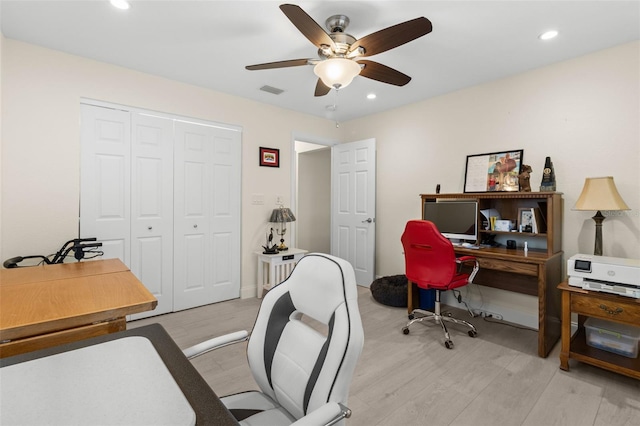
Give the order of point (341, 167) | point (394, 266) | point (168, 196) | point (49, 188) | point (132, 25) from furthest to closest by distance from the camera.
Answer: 1. point (341, 167)
2. point (394, 266)
3. point (168, 196)
4. point (49, 188)
5. point (132, 25)

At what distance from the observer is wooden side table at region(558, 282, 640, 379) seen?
6.57ft

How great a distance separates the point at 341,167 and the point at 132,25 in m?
3.09

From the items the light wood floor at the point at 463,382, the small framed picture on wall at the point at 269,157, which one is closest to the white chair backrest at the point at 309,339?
the light wood floor at the point at 463,382

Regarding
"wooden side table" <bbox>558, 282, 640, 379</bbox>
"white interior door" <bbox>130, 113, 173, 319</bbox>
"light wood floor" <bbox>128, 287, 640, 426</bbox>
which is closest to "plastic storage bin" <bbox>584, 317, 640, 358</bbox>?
"wooden side table" <bbox>558, 282, 640, 379</bbox>

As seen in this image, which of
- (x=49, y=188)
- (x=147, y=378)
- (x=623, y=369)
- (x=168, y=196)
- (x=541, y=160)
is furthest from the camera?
(x=168, y=196)

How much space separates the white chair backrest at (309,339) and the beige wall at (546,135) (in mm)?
2837

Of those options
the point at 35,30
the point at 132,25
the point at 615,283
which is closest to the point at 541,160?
the point at 615,283

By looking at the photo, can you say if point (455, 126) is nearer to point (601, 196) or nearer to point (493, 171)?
point (493, 171)

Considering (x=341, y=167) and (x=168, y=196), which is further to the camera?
(x=341, y=167)

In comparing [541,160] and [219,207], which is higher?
[541,160]

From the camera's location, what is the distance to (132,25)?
2.30 meters

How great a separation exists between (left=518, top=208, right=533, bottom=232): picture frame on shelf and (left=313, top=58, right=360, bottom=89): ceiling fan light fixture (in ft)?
7.03

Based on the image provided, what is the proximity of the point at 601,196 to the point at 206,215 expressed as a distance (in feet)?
12.3

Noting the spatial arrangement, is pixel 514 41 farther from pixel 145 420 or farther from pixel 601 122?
pixel 145 420
